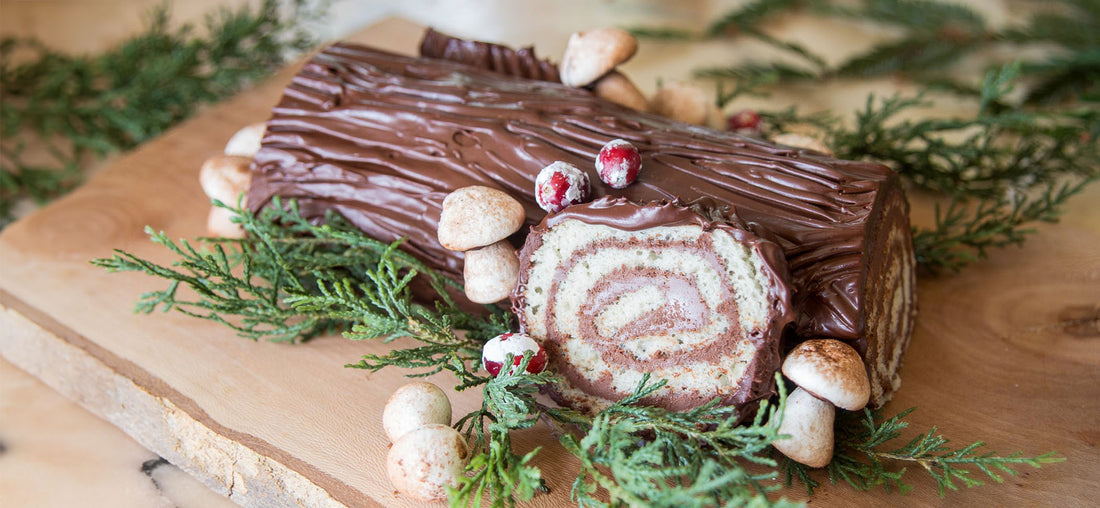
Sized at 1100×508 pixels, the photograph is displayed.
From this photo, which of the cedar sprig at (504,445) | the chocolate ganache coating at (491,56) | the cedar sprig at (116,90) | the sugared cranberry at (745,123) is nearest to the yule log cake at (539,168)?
the chocolate ganache coating at (491,56)

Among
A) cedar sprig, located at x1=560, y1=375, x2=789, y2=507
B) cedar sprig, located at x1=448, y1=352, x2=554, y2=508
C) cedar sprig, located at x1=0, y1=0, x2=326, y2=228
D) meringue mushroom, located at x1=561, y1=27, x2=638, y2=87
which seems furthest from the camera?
cedar sprig, located at x1=0, y1=0, x2=326, y2=228

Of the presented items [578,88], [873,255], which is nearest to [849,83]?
Result: [578,88]

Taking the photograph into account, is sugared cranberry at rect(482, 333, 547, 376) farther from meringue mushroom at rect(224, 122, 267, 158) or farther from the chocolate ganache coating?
meringue mushroom at rect(224, 122, 267, 158)

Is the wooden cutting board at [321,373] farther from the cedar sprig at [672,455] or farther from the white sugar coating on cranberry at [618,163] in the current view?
the white sugar coating on cranberry at [618,163]

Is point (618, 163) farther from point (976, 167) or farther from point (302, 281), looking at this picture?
point (976, 167)

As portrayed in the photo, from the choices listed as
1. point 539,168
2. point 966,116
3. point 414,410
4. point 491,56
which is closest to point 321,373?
point 414,410

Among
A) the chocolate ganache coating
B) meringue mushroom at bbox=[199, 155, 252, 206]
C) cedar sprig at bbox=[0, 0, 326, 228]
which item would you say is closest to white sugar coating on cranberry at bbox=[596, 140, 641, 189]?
the chocolate ganache coating
